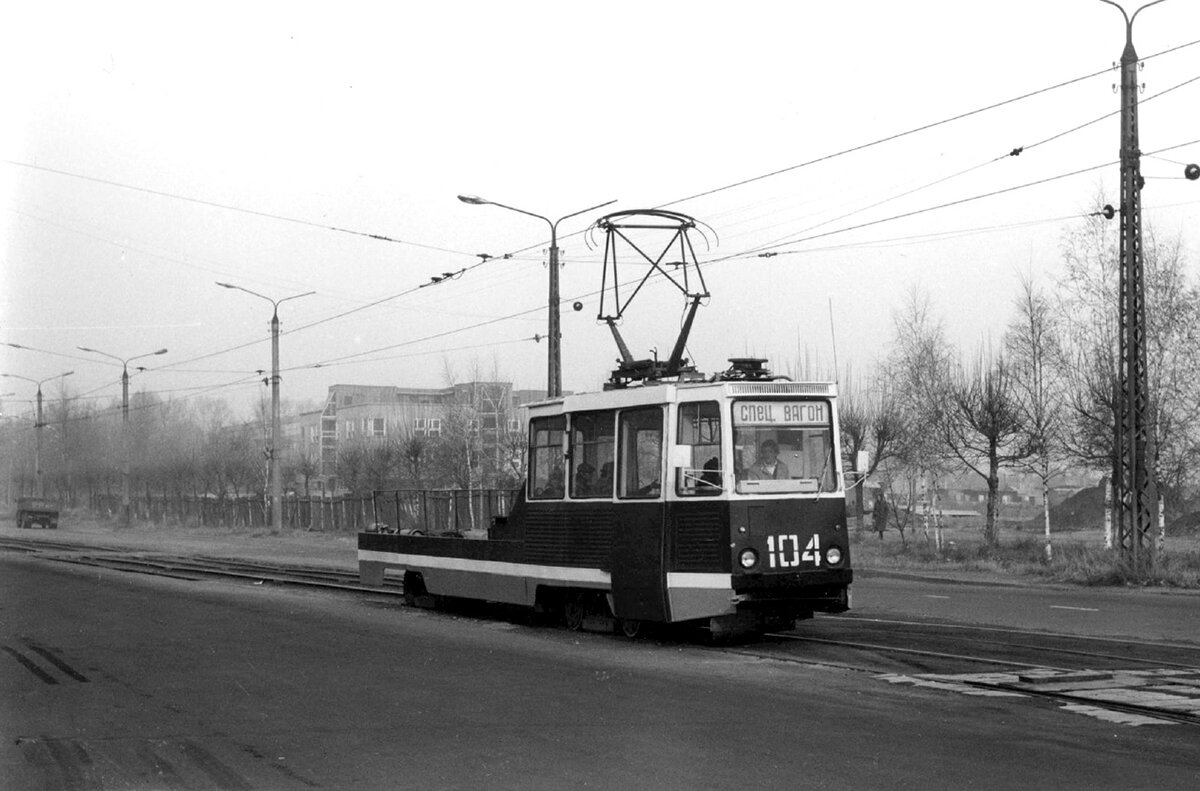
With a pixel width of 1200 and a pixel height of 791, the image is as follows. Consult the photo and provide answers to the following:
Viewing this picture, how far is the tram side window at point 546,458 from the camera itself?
15.5 m

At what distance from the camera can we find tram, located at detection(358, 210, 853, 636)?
13406 mm

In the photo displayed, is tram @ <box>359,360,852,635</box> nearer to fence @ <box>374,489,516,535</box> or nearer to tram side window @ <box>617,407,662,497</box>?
tram side window @ <box>617,407,662,497</box>

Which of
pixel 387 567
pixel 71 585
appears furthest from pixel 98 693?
pixel 71 585

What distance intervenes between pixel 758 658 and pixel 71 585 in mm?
15246

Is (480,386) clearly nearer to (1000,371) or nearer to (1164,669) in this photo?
(1000,371)

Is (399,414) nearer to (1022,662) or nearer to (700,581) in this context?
(700,581)

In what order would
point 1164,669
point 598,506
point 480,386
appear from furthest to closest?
point 480,386 < point 598,506 < point 1164,669

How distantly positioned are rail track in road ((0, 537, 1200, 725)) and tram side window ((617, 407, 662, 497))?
1882 mm

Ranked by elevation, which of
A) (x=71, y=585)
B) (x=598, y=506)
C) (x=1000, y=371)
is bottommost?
(x=71, y=585)

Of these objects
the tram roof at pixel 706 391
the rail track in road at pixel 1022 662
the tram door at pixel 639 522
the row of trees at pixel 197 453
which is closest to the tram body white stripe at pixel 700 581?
the tram door at pixel 639 522

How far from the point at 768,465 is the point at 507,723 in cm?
536

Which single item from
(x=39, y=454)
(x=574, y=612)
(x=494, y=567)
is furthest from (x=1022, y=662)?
(x=39, y=454)

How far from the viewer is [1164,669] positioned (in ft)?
37.4

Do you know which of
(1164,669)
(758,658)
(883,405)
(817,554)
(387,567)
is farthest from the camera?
(883,405)
